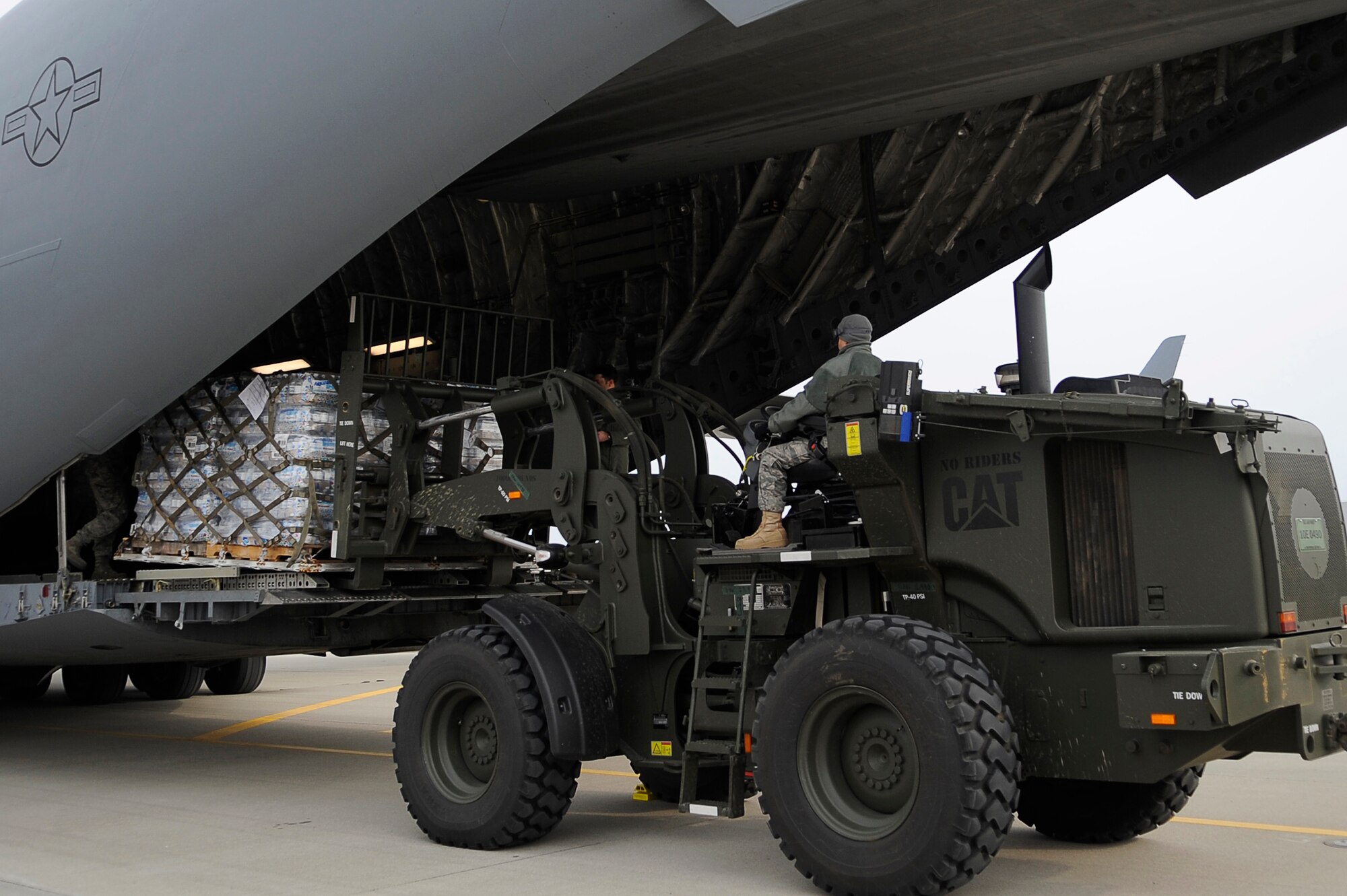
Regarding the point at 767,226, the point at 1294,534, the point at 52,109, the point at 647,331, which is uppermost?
the point at 52,109

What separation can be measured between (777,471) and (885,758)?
64.8 inches

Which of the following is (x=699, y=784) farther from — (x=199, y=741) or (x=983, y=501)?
(x=199, y=741)

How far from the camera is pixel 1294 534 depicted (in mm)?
5176

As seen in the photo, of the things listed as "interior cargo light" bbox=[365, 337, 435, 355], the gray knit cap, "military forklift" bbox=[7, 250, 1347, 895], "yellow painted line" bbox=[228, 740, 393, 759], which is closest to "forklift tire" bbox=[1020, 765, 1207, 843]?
"military forklift" bbox=[7, 250, 1347, 895]

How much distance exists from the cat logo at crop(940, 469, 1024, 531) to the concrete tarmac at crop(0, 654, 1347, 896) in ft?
5.18

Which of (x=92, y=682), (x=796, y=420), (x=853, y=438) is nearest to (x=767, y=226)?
(x=796, y=420)

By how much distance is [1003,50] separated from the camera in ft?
24.0

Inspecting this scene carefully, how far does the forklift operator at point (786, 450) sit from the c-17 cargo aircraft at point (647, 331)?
0.50ft

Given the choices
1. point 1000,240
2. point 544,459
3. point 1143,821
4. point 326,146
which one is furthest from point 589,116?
point 1143,821

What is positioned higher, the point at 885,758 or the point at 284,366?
the point at 284,366

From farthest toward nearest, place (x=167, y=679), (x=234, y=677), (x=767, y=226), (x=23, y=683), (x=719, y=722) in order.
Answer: (x=234, y=677) < (x=167, y=679) < (x=23, y=683) < (x=767, y=226) < (x=719, y=722)

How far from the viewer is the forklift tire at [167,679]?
1543 centimetres

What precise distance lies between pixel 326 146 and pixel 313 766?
508cm

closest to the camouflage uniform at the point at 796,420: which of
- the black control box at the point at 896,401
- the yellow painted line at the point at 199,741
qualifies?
the black control box at the point at 896,401
